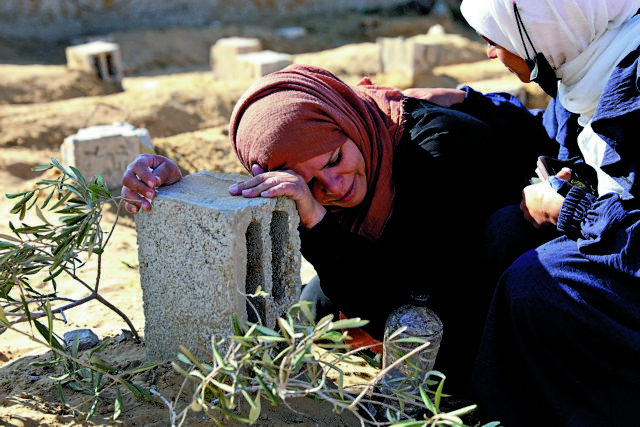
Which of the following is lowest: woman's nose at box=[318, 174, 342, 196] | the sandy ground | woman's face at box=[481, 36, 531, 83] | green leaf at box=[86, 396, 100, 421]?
the sandy ground

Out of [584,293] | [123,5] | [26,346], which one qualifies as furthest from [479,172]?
[123,5]

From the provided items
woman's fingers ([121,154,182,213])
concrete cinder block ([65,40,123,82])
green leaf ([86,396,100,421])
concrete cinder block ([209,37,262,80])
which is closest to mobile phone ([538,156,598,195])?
woman's fingers ([121,154,182,213])

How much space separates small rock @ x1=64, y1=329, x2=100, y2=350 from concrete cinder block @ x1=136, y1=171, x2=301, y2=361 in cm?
49

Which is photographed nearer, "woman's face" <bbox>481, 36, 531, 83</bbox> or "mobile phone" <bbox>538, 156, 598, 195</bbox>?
"mobile phone" <bbox>538, 156, 598, 195</bbox>

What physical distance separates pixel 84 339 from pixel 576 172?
80.2 inches

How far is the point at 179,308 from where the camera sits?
2525 mm

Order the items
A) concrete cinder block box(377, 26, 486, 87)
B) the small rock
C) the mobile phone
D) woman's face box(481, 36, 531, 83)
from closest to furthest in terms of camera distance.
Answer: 1. the mobile phone
2. woman's face box(481, 36, 531, 83)
3. the small rock
4. concrete cinder block box(377, 26, 486, 87)

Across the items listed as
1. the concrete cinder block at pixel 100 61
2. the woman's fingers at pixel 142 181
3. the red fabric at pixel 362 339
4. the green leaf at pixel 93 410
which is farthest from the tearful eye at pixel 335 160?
the concrete cinder block at pixel 100 61

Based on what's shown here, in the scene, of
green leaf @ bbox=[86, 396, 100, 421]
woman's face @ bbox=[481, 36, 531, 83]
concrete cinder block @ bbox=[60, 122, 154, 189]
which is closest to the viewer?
green leaf @ bbox=[86, 396, 100, 421]

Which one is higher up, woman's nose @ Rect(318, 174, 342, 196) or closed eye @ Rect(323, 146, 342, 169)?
closed eye @ Rect(323, 146, 342, 169)

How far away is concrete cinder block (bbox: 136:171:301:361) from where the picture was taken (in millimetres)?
2307

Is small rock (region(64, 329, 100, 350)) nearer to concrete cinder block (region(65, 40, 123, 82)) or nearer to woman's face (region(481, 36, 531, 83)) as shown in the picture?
woman's face (region(481, 36, 531, 83))

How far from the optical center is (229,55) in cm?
939

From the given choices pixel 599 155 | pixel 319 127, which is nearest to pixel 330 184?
pixel 319 127
